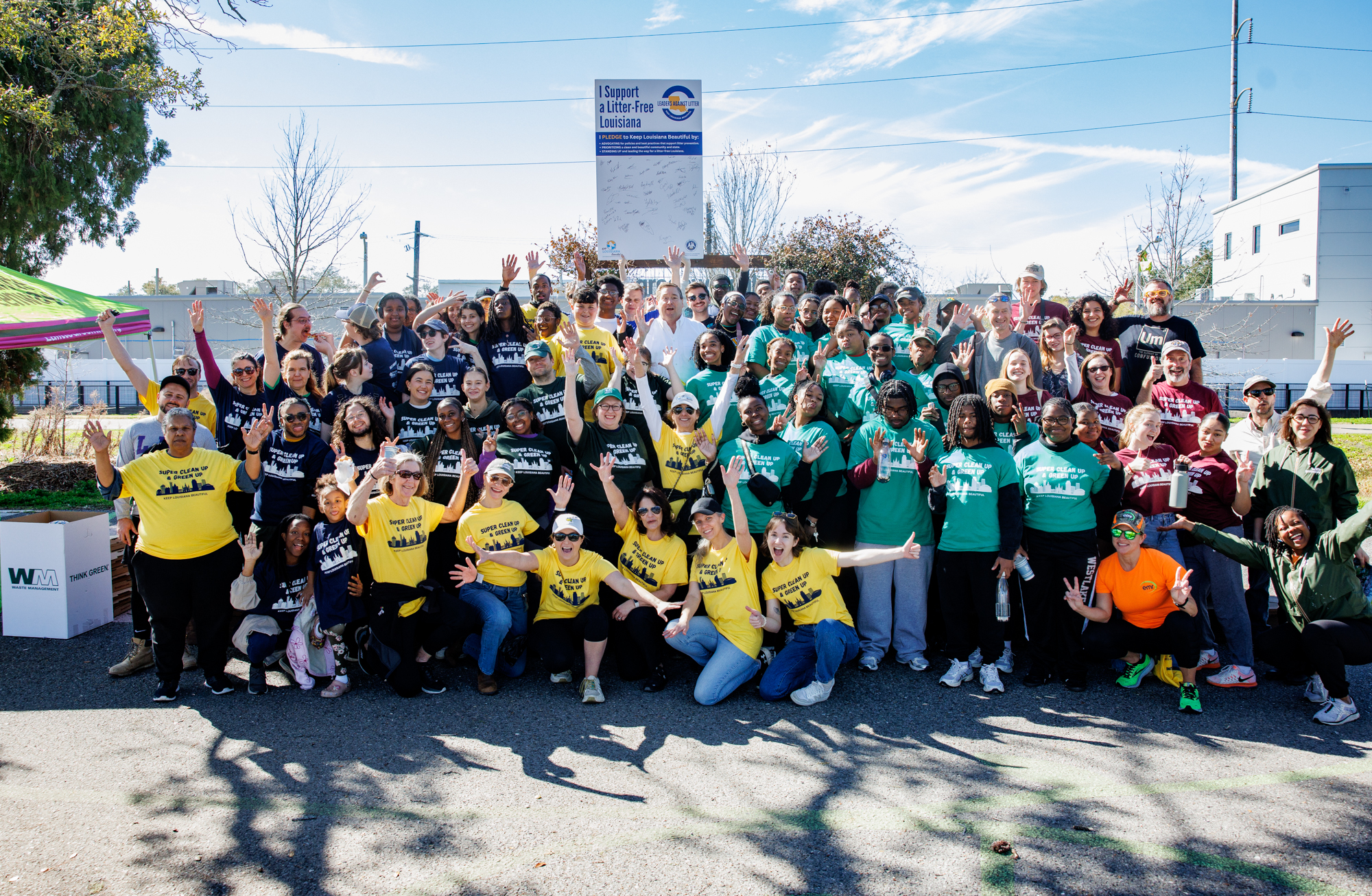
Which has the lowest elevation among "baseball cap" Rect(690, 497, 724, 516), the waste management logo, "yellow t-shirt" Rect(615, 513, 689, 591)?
the waste management logo

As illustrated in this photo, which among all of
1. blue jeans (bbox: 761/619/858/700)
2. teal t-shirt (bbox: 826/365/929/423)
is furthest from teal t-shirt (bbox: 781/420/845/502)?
blue jeans (bbox: 761/619/858/700)

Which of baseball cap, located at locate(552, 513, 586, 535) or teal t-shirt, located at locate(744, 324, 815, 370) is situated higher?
teal t-shirt, located at locate(744, 324, 815, 370)

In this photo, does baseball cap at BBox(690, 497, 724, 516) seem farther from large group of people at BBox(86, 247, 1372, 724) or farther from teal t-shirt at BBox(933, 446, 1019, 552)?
teal t-shirt at BBox(933, 446, 1019, 552)

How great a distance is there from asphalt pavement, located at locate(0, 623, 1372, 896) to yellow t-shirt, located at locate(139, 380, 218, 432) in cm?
196

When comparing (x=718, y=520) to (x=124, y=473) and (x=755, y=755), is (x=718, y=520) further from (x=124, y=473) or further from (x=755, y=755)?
(x=124, y=473)

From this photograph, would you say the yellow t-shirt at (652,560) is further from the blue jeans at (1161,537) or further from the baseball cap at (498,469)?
the blue jeans at (1161,537)

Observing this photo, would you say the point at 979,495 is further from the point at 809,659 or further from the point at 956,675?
the point at 809,659

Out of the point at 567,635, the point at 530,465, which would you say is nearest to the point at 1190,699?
the point at 567,635

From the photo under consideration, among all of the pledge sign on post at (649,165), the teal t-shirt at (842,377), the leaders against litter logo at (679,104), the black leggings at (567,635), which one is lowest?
the black leggings at (567,635)

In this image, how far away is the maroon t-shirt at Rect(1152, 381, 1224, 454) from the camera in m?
5.76

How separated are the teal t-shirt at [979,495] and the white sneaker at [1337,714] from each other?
1947 mm

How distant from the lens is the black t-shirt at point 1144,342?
6.45 metres

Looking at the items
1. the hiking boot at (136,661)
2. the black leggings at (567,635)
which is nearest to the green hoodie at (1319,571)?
the black leggings at (567,635)

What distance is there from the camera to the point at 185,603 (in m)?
5.06
